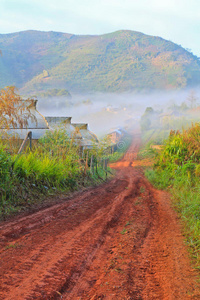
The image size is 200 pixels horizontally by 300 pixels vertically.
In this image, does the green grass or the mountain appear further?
the mountain

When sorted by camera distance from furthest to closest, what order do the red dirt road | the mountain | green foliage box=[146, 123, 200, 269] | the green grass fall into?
the mountain, green foliage box=[146, 123, 200, 269], the green grass, the red dirt road

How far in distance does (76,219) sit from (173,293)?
3.16m

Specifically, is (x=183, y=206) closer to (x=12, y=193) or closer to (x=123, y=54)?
(x=12, y=193)

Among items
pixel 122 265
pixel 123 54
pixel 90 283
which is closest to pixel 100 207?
pixel 122 265

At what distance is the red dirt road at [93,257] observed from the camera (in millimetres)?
3219

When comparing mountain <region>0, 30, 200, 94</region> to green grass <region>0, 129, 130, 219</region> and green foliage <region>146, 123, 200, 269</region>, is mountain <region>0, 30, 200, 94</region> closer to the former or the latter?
green foliage <region>146, 123, 200, 269</region>

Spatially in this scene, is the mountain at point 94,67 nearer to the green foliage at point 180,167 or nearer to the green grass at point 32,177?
the green foliage at point 180,167

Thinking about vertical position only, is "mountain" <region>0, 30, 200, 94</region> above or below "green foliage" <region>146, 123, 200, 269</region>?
above

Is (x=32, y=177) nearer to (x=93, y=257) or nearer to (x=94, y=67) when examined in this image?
(x=93, y=257)

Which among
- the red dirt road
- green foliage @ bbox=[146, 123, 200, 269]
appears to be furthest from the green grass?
green foliage @ bbox=[146, 123, 200, 269]

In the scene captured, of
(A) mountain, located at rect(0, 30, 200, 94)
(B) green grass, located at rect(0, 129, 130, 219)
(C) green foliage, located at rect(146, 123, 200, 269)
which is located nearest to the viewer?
(B) green grass, located at rect(0, 129, 130, 219)

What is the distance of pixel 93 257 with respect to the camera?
4164mm

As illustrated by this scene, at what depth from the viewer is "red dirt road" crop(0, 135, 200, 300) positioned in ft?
10.6

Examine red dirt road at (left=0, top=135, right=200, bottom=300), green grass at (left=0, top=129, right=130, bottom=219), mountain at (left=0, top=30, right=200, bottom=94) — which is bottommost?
red dirt road at (left=0, top=135, right=200, bottom=300)
